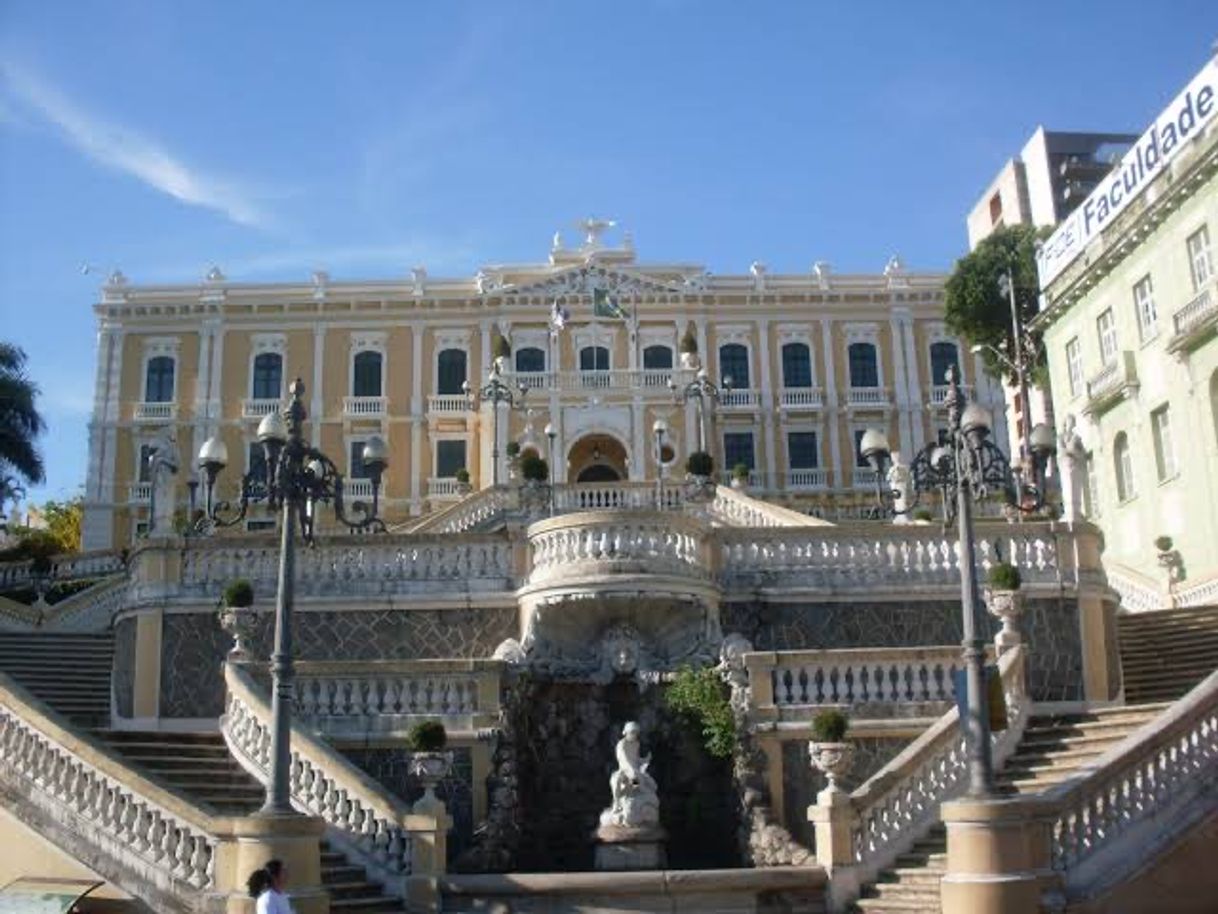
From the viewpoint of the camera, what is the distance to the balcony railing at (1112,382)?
3250 cm

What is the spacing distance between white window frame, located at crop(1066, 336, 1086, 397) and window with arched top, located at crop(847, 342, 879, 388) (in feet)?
46.8

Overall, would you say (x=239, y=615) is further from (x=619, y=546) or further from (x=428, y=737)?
(x=619, y=546)

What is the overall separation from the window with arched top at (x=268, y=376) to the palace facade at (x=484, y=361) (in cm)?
9

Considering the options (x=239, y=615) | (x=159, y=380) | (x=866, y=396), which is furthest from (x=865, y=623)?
(x=159, y=380)

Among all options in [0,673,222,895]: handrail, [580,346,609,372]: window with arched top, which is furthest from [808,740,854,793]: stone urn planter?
[580,346,609,372]: window with arched top

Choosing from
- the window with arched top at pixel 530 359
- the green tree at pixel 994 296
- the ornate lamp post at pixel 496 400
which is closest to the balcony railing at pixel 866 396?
the green tree at pixel 994 296

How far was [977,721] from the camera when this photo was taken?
11.4 meters

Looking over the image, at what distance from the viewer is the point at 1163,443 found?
104 feet

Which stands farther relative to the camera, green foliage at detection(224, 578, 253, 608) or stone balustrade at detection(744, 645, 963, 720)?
green foliage at detection(224, 578, 253, 608)

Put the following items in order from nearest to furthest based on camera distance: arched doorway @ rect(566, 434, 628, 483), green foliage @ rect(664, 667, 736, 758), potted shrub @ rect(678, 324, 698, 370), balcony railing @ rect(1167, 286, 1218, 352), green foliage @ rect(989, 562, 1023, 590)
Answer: green foliage @ rect(664, 667, 736, 758) → green foliage @ rect(989, 562, 1023, 590) → balcony railing @ rect(1167, 286, 1218, 352) → potted shrub @ rect(678, 324, 698, 370) → arched doorway @ rect(566, 434, 628, 483)

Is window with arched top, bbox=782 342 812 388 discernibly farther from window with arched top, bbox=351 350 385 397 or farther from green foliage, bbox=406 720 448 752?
green foliage, bbox=406 720 448 752

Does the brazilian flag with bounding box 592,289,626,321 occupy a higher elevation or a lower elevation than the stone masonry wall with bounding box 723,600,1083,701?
higher

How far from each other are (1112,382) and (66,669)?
2572 centimetres

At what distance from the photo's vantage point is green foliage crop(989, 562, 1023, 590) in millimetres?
16828
